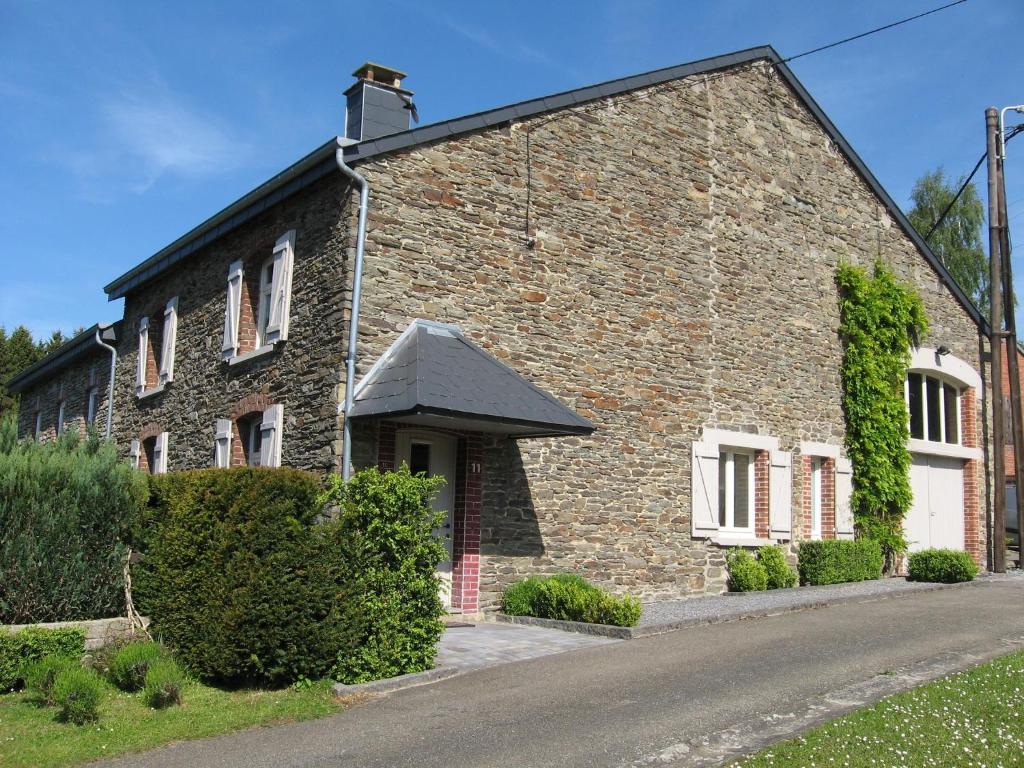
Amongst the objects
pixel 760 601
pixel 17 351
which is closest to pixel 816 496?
pixel 760 601

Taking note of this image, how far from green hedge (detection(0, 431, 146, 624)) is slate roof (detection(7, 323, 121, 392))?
8.83 m

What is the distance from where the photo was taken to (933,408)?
18.7 meters

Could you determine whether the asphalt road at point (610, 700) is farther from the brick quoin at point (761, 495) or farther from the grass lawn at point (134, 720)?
the brick quoin at point (761, 495)

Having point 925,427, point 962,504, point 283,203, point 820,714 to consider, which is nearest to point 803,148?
point 925,427

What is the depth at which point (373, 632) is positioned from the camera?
25.9ft

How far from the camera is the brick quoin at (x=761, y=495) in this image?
14617mm

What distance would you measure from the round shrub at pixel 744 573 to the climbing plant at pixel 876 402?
11.1 ft

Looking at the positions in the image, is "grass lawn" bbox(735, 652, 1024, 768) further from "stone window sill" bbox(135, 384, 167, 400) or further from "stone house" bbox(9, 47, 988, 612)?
"stone window sill" bbox(135, 384, 167, 400)

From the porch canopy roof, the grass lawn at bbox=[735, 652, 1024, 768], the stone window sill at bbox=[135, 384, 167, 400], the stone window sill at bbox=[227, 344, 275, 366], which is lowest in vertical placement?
the grass lawn at bbox=[735, 652, 1024, 768]

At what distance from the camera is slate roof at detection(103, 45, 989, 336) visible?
10.9 m

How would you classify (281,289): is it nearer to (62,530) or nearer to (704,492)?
(62,530)

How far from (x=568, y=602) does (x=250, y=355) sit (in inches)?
209

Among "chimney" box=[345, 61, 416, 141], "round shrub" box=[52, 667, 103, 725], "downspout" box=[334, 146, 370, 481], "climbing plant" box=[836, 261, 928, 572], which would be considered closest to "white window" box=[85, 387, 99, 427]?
"chimney" box=[345, 61, 416, 141]

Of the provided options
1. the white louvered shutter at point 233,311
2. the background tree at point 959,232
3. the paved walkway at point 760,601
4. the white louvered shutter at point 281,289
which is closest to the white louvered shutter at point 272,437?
the white louvered shutter at point 281,289
